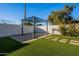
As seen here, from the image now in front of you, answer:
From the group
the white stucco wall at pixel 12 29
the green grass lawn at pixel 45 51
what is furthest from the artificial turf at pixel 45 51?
the white stucco wall at pixel 12 29

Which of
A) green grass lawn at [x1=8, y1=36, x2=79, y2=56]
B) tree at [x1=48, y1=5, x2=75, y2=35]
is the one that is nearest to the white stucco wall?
tree at [x1=48, y1=5, x2=75, y2=35]

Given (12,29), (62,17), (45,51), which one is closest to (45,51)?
(45,51)

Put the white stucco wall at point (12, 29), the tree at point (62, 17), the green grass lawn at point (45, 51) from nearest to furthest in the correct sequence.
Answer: the green grass lawn at point (45, 51)
the tree at point (62, 17)
the white stucco wall at point (12, 29)

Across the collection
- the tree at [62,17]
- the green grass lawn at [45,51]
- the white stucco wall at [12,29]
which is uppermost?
the tree at [62,17]

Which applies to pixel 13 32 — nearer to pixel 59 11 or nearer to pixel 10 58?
pixel 59 11

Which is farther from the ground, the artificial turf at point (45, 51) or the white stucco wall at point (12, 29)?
the white stucco wall at point (12, 29)

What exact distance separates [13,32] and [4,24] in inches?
41.4

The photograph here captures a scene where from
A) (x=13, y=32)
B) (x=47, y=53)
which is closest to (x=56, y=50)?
(x=47, y=53)

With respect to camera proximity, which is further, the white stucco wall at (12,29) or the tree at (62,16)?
the white stucco wall at (12,29)

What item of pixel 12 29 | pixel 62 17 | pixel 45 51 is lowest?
pixel 45 51

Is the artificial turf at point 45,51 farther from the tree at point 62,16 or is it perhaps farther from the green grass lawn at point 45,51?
the tree at point 62,16

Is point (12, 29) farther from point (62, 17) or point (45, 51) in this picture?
point (45, 51)

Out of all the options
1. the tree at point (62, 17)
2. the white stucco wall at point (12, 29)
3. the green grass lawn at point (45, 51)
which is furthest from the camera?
the white stucco wall at point (12, 29)

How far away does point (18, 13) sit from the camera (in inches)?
426
